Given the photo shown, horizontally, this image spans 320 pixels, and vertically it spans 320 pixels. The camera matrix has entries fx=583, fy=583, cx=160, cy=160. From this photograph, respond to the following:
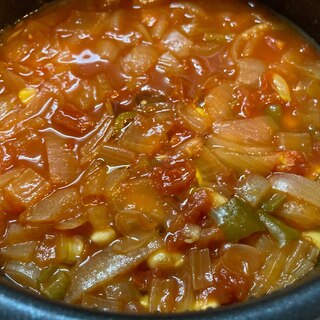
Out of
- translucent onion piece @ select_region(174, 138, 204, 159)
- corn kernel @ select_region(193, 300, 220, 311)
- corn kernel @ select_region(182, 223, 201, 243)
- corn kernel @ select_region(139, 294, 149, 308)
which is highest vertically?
translucent onion piece @ select_region(174, 138, 204, 159)

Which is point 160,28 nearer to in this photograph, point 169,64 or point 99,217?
point 169,64

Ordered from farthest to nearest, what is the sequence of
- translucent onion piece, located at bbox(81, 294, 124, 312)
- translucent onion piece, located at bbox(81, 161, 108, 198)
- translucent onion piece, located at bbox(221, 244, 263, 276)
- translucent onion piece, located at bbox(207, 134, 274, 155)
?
translucent onion piece, located at bbox(207, 134, 274, 155) → translucent onion piece, located at bbox(81, 161, 108, 198) → translucent onion piece, located at bbox(221, 244, 263, 276) → translucent onion piece, located at bbox(81, 294, 124, 312)

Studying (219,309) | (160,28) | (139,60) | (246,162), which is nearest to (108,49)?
(139,60)

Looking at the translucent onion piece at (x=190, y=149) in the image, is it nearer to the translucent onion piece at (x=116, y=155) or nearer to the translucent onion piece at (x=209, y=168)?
the translucent onion piece at (x=209, y=168)

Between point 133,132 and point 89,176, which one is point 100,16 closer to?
point 133,132

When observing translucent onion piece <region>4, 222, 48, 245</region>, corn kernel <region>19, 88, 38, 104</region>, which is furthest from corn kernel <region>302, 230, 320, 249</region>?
corn kernel <region>19, 88, 38, 104</region>

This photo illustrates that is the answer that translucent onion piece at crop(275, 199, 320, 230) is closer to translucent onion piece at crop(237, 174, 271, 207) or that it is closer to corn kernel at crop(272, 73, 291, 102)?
translucent onion piece at crop(237, 174, 271, 207)

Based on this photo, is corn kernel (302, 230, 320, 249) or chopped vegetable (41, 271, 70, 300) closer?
chopped vegetable (41, 271, 70, 300)

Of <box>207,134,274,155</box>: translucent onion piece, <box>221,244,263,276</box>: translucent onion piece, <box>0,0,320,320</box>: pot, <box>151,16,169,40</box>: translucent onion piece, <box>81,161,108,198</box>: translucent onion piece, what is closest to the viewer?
<box>0,0,320,320</box>: pot
